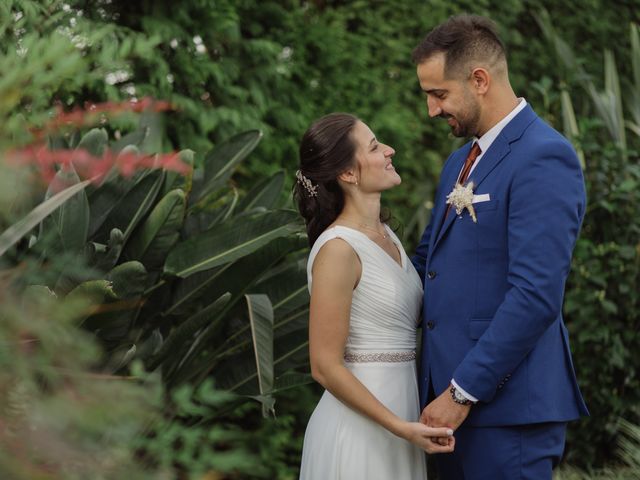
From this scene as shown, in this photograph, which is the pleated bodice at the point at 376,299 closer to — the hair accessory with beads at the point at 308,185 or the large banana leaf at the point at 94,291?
the hair accessory with beads at the point at 308,185

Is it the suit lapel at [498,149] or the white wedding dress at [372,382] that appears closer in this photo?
the suit lapel at [498,149]

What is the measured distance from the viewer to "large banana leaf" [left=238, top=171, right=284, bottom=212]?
4.23 metres

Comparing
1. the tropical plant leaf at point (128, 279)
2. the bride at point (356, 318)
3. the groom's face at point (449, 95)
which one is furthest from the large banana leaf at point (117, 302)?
the groom's face at point (449, 95)

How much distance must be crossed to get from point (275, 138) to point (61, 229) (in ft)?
6.33

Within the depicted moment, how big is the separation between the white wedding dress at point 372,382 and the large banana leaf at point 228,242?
77cm

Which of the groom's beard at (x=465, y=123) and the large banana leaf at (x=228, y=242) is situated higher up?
the groom's beard at (x=465, y=123)

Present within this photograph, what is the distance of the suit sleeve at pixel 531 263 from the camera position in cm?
250

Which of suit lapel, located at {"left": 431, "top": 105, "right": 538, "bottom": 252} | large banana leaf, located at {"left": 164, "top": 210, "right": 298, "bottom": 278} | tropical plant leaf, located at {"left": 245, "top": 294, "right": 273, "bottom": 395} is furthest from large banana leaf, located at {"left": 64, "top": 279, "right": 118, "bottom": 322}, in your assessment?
suit lapel, located at {"left": 431, "top": 105, "right": 538, "bottom": 252}

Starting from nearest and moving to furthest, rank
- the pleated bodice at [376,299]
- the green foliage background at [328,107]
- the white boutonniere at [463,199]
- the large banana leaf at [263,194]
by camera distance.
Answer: the white boutonniere at [463,199] → the pleated bodice at [376,299] → the large banana leaf at [263,194] → the green foliage background at [328,107]

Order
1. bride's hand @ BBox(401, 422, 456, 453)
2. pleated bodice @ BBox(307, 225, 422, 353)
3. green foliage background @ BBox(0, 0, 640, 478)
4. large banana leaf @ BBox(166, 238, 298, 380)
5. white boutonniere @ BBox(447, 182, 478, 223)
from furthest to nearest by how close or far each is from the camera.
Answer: green foliage background @ BBox(0, 0, 640, 478)
large banana leaf @ BBox(166, 238, 298, 380)
pleated bodice @ BBox(307, 225, 422, 353)
white boutonniere @ BBox(447, 182, 478, 223)
bride's hand @ BBox(401, 422, 456, 453)

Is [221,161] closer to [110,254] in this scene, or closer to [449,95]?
[110,254]

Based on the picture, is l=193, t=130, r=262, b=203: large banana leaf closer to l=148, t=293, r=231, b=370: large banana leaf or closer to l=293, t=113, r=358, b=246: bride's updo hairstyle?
l=148, t=293, r=231, b=370: large banana leaf

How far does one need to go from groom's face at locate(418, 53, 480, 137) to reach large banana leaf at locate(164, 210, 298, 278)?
103 cm

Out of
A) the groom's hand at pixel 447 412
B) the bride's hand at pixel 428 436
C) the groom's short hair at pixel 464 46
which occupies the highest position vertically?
the groom's short hair at pixel 464 46
